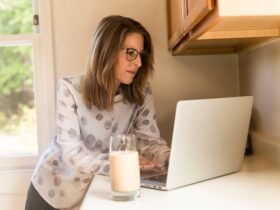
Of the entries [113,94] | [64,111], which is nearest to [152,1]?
[113,94]

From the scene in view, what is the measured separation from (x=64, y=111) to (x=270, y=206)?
78 centimetres

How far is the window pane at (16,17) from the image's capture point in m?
1.96

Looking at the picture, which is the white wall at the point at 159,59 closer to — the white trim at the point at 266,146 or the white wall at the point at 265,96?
the white wall at the point at 265,96

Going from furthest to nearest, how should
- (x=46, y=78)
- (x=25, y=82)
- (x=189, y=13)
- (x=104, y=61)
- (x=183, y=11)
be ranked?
(x=25, y=82) < (x=46, y=78) < (x=104, y=61) < (x=183, y=11) < (x=189, y=13)

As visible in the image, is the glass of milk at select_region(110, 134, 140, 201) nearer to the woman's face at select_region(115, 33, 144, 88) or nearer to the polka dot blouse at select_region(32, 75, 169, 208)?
the polka dot blouse at select_region(32, 75, 169, 208)

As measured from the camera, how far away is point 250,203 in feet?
3.03

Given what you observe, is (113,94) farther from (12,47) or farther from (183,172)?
(12,47)

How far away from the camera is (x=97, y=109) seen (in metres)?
1.47

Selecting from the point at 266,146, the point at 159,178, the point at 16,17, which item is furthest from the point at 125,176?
the point at 16,17

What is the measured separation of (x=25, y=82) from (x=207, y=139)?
1.21 metres

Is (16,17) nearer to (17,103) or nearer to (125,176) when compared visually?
(17,103)

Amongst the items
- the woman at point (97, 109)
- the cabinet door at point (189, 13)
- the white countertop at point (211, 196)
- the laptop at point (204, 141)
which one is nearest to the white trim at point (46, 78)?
the woman at point (97, 109)

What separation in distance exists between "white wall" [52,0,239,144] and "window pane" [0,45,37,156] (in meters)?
0.22

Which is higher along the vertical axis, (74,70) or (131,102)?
(74,70)
